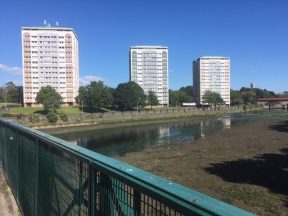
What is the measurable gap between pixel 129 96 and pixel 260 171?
101983 mm

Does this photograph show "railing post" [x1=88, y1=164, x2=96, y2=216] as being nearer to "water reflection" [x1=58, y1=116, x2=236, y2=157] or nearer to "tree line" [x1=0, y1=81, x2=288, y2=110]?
"water reflection" [x1=58, y1=116, x2=236, y2=157]

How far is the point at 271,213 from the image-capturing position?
40.9 feet

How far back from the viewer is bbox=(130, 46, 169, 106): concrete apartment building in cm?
17350

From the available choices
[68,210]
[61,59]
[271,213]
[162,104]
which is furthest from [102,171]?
[162,104]

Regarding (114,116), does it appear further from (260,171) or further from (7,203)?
(7,203)

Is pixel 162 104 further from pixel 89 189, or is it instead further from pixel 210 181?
pixel 89 189

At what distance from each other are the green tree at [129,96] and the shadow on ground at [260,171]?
317 ft

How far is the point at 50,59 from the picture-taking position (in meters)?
138

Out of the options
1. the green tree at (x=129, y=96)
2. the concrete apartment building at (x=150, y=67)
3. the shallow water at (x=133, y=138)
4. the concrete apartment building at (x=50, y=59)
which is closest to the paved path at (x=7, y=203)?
the shallow water at (x=133, y=138)

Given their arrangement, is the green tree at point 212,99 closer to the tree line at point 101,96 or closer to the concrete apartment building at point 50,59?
the tree line at point 101,96

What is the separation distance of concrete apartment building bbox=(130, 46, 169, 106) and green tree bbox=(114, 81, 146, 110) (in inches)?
1853

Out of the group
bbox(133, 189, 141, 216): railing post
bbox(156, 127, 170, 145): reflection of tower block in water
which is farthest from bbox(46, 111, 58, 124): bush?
bbox(133, 189, 141, 216): railing post

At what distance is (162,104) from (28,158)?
158 m

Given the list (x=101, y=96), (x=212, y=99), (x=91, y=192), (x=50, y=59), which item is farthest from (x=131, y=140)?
(x=212, y=99)
